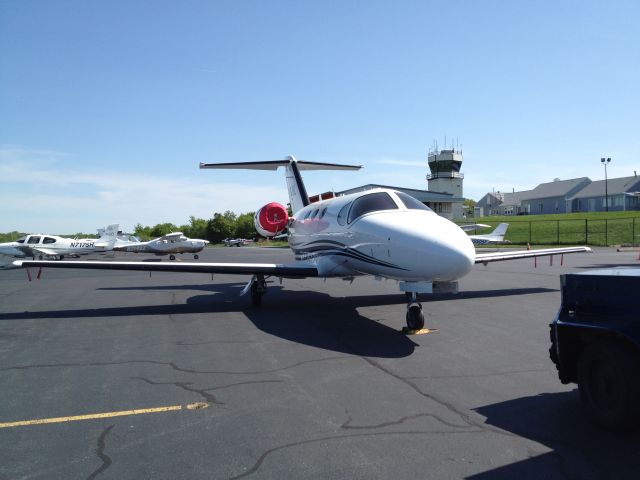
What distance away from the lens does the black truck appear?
13.4 ft

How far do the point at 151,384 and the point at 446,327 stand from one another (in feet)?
18.8

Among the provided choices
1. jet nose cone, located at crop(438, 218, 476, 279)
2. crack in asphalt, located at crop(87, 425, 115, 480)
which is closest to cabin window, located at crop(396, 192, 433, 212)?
jet nose cone, located at crop(438, 218, 476, 279)

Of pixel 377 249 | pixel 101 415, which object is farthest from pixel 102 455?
pixel 377 249

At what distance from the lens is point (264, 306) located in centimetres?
1303

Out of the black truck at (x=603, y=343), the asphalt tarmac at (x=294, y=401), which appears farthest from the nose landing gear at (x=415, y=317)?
the black truck at (x=603, y=343)

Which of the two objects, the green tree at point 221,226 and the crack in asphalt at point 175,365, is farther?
the green tree at point 221,226

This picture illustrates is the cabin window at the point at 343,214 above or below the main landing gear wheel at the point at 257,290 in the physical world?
above

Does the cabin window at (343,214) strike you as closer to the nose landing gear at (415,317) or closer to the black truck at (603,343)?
the nose landing gear at (415,317)

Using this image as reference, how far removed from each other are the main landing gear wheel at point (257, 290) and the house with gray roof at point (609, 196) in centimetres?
7872

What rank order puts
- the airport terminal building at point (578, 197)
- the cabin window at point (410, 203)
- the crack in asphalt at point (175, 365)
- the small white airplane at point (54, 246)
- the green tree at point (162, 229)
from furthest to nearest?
1. the green tree at point (162, 229)
2. the airport terminal building at point (578, 197)
3. the small white airplane at point (54, 246)
4. the cabin window at point (410, 203)
5. the crack in asphalt at point (175, 365)

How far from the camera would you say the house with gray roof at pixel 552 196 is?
90375mm

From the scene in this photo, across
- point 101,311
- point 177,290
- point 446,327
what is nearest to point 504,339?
point 446,327

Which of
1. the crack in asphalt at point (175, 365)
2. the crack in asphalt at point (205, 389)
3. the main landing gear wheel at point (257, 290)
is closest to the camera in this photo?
the crack in asphalt at point (205, 389)

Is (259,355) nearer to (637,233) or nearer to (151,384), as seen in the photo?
(151,384)
